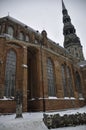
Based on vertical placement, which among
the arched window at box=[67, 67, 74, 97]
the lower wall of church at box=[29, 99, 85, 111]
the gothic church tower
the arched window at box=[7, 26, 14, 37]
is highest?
the gothic church tower

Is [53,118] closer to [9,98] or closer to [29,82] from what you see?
[9,98]

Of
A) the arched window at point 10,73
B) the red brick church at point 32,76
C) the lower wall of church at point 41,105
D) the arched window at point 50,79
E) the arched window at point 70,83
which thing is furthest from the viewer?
the arched window at point 70,83

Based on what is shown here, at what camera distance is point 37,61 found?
16922 mm

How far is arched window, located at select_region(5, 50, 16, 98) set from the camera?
525 inches

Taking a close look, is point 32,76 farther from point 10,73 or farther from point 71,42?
point 71,42

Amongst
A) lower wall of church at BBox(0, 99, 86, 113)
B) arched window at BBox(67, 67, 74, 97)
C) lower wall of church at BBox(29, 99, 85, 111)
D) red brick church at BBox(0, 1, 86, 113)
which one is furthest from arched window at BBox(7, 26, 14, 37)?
lower wall of church at BBox(29, 99, 85, 111)

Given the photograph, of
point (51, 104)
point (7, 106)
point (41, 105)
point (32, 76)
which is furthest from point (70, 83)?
point (7, 106)

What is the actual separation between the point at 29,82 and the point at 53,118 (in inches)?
389

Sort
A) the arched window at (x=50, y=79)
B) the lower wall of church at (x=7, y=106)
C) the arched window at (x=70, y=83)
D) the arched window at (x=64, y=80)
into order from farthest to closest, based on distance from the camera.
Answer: the arched window at (x=70, y=83), the arched window at (x=64, y=80), the arched window at (x=50, y=79), the lower wall of church at (x=7, y=106)

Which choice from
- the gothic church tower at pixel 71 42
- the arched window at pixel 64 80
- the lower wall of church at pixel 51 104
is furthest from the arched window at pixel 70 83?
the gothic church tower at pixel 71 42

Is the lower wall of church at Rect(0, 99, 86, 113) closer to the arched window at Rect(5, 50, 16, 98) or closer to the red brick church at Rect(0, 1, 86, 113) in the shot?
the red brick church at Rect(0, 1, 86, 113)

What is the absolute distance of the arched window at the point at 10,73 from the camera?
525 inches

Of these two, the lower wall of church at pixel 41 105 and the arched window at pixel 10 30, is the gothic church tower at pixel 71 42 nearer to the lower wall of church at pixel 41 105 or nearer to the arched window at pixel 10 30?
the arched window at pixel 10 30

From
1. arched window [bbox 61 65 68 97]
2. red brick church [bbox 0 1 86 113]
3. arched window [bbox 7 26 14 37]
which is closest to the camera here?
red brick church [bbox 0 1 86 113]
